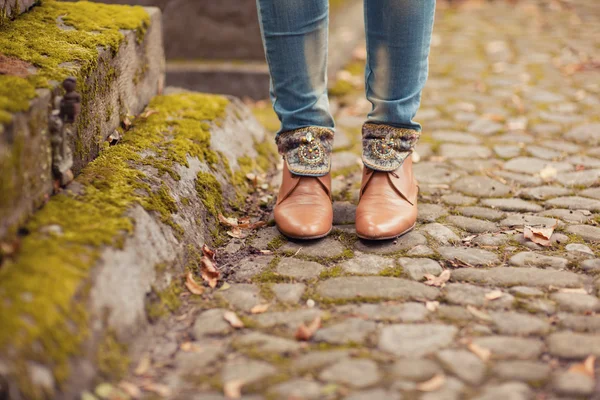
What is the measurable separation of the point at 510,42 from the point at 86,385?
16.5 ft

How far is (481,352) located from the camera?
173 centimetres

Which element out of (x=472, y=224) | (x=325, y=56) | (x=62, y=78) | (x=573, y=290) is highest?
(x=62, y=78)

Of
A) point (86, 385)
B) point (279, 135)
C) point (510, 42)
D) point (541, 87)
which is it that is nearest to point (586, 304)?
point (279, 135)

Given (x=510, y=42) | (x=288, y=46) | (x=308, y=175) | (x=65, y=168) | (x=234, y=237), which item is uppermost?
(x=288, y=46)

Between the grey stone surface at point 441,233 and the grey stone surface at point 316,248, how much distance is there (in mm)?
360

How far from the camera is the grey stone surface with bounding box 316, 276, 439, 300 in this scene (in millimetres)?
2037

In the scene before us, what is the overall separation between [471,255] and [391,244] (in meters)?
0.29

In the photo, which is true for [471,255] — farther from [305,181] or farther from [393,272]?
[305,181]

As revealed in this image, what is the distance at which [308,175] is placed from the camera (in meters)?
2.49

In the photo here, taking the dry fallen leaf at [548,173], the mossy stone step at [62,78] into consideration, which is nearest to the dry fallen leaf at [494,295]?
the dry fallen leaf at [548,173]

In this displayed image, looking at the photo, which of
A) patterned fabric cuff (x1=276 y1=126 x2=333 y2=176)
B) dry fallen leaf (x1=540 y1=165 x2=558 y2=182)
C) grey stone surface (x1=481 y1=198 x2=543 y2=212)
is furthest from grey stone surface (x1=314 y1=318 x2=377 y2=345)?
dry fallen leaf (x1=540 y1=165 x2=558 y2=182)

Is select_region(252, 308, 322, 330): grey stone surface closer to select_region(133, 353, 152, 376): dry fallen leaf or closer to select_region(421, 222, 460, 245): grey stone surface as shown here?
select_region(133, 353, 152, 376): dry fallen leaf

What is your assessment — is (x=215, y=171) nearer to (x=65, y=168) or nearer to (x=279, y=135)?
(x=279, y=135)

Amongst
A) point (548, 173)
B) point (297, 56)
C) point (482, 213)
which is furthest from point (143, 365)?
point (548, 173)
